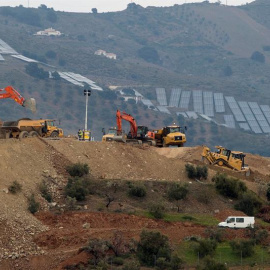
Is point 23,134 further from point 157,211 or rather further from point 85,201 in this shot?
point 157,211

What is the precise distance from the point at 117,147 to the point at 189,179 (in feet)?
15.0

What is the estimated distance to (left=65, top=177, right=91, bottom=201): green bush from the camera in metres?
50.8

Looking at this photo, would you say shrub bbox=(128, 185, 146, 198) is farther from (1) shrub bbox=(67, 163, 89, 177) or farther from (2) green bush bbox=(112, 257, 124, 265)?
(2) green bush bbox=(112, 257, 124, 265)

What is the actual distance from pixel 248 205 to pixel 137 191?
5.59 metres

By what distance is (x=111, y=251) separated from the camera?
42.5 metres

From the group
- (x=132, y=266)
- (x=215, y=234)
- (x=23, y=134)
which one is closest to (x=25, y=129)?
(x=23, y=134)

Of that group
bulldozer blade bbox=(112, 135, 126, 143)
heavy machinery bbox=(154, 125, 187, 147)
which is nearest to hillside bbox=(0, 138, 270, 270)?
bulldozer blade bbox=(112, 135, 126, 143)

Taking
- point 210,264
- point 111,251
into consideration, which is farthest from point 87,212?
point 210,264

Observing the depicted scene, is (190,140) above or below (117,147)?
below

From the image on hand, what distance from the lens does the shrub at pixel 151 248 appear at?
42.0m

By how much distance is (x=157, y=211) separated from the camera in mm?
49562

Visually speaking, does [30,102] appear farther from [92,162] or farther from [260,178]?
[260,178]

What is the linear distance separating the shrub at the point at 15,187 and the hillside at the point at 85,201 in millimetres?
271

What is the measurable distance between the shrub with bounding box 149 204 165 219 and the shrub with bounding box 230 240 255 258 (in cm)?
591
